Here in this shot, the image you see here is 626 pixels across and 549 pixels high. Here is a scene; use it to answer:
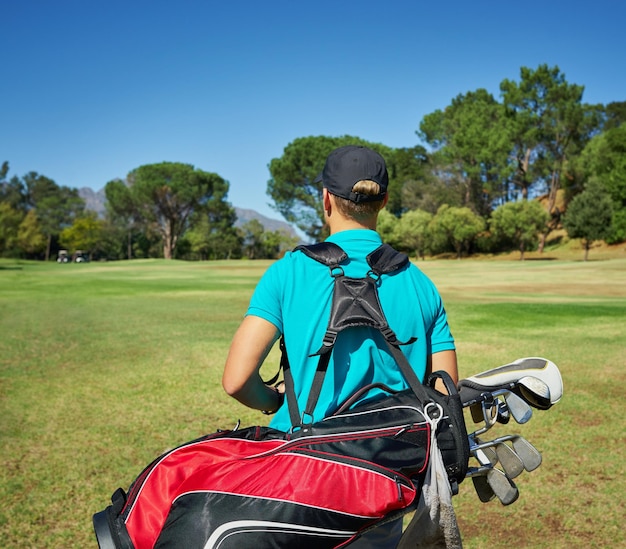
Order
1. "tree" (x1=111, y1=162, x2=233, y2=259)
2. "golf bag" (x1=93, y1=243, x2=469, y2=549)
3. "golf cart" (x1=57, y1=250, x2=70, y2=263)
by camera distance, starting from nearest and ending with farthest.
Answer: "golf bag" (x1=93, y1=243, x2=469, y2=549), "tree" (x1=111, y1=162, x2=233, y2=259), "golf cart" (x1=57, y1=250, x2=70, y2=263)

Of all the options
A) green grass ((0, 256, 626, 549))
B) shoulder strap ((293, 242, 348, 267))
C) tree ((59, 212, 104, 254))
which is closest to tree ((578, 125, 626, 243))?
green grass ((0, 256, 626, 549))

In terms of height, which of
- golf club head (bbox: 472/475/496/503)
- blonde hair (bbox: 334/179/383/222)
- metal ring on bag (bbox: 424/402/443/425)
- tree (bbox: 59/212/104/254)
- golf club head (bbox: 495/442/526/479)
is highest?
tree (bbox: 59/212/104/254)

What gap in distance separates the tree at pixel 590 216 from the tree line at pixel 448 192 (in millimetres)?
98

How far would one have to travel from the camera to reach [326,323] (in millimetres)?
2074

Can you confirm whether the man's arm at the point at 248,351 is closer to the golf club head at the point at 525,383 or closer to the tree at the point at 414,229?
the golf club head at the point at 525,383

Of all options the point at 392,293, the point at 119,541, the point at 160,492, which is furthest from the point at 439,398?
the point at 119,541

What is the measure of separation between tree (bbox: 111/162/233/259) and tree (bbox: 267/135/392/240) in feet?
44.9

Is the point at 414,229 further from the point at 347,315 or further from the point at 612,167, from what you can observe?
the point at 347,315

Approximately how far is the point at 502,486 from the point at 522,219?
67024mm

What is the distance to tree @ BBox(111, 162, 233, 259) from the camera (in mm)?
90375

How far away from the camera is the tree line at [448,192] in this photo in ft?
220

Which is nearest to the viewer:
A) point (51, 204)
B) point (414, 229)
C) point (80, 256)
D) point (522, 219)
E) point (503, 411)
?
point (503, 411)

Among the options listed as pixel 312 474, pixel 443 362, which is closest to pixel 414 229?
pixel 443 362

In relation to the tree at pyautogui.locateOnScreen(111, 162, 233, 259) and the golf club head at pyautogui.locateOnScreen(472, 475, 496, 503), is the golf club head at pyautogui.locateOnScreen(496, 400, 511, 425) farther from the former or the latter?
the tree at pyautogui.locateOnScreen(111, 162, 233, 259)
